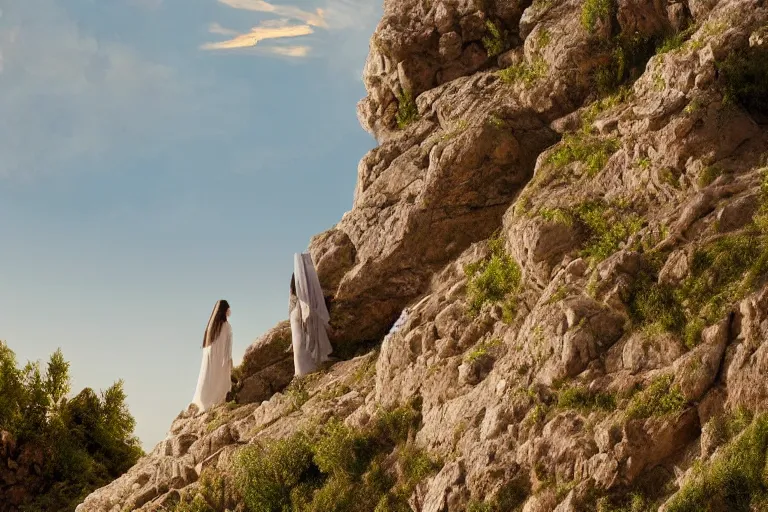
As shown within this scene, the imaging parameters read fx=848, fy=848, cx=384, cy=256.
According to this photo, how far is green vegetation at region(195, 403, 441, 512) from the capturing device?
580 inches

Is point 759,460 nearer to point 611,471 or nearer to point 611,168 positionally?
point 611,471

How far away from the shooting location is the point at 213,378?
66.7 ft

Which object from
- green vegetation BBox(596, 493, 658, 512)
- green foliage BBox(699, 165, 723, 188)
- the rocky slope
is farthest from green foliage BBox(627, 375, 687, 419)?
green foliage BBox(699, 165, 723, 188)

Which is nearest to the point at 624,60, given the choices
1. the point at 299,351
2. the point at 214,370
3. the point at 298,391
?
the point at 299,351

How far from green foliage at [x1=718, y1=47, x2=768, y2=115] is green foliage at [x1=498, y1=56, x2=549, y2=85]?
5.19m

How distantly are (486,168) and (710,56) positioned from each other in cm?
527

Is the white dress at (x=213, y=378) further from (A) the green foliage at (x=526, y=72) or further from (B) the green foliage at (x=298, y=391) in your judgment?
(A) the green foliage at (x=526, y=72)

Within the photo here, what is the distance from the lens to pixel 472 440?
1370 cm

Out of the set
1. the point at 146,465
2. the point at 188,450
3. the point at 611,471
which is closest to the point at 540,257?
the point at 611,471

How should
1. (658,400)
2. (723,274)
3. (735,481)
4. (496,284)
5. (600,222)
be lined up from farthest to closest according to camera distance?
(496,284), (600,222), (723,274), (658,400), (735,481)

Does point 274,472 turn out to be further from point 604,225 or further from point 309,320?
point 604,225

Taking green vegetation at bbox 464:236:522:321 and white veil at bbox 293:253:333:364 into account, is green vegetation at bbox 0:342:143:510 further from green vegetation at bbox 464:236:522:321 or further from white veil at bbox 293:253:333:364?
green vegetation at bbox 464:236:522:321

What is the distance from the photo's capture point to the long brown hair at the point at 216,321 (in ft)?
69.1

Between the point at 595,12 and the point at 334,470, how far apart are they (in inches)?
473
